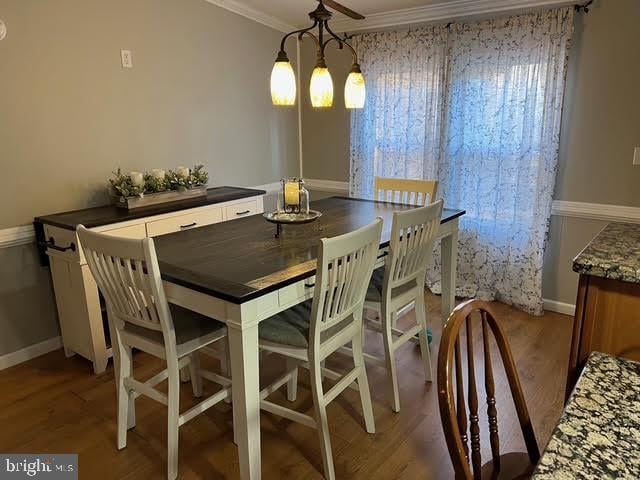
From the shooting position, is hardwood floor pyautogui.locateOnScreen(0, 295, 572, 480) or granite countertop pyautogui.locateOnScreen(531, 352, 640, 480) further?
hardwood floor pyautogui.locateOnScreen(0, 295, 572, 480)

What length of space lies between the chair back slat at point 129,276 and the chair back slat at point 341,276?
0.56 m

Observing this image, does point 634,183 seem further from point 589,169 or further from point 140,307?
point 140,307

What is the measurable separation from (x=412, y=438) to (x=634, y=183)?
2253 millimetres

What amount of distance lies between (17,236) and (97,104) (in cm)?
92

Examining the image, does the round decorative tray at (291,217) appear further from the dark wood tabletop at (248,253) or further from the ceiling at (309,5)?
the ceiling at (309,5)

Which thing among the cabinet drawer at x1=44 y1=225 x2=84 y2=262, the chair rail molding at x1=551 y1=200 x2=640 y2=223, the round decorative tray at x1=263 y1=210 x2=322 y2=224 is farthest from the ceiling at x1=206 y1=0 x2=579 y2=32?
the cabinet drawer at x1=44 y1=225 x2=84 y2=262

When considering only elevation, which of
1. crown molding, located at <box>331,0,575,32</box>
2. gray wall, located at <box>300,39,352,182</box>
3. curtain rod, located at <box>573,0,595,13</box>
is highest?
crown molding, located at <box>331,0,575,32</box>

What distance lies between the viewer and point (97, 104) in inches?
109

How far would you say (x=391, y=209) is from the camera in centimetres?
276

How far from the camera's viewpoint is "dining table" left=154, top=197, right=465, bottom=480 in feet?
4.99

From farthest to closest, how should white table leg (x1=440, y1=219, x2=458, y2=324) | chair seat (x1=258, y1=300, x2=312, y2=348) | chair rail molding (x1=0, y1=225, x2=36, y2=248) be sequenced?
white table leg (x1=440, y1=219, x2=458, y2=324) → chair rail molding (x1=0, y1=225, x2=36, y2=248) → chair seat (x1=258, y1=300, x2=312, y2=348)

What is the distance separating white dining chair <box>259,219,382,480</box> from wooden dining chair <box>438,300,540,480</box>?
604 millimetres

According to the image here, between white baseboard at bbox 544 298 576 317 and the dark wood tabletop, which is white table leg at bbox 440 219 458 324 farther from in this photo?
white baseboard at bbox 544 298 576 317

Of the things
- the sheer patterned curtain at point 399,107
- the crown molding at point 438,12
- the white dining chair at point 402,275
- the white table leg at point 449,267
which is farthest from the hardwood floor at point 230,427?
the crown molding at point 438,12
